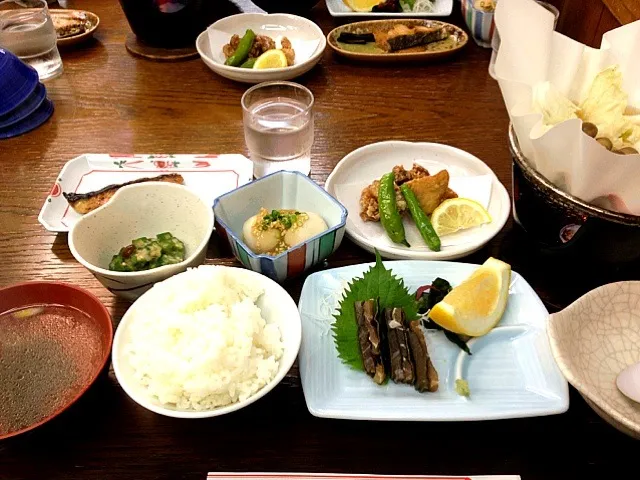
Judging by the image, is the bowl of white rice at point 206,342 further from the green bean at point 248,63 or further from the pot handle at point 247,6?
the pot handle at point 247,6

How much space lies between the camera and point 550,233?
4.34 ft

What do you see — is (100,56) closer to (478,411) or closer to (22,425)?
(22,425)

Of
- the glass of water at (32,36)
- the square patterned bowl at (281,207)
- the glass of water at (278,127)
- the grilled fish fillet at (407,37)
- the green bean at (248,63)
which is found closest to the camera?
the square patterned bowl at (281,207)

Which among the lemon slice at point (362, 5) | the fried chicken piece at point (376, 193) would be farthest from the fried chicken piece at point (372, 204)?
the lemon slice at point (362, 5)

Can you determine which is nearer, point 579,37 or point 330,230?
point 330,230

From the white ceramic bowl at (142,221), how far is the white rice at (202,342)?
177 millimetres

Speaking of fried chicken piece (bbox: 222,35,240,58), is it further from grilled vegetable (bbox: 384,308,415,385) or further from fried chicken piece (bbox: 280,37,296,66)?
grilled vegetable (bbox: 384,308,415,385)

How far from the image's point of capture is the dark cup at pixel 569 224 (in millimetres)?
1181

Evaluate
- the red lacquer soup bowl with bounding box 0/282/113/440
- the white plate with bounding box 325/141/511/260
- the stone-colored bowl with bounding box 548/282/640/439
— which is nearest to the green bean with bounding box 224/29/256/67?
the white plate with bounding box 325/141/511/260

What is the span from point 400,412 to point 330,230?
0.50m

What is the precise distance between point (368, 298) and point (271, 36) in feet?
5.80

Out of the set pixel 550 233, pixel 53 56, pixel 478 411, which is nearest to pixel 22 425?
pixel 478 411

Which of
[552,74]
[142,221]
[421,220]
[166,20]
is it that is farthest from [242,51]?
[552,74]

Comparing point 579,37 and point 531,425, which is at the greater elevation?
point 579,37
